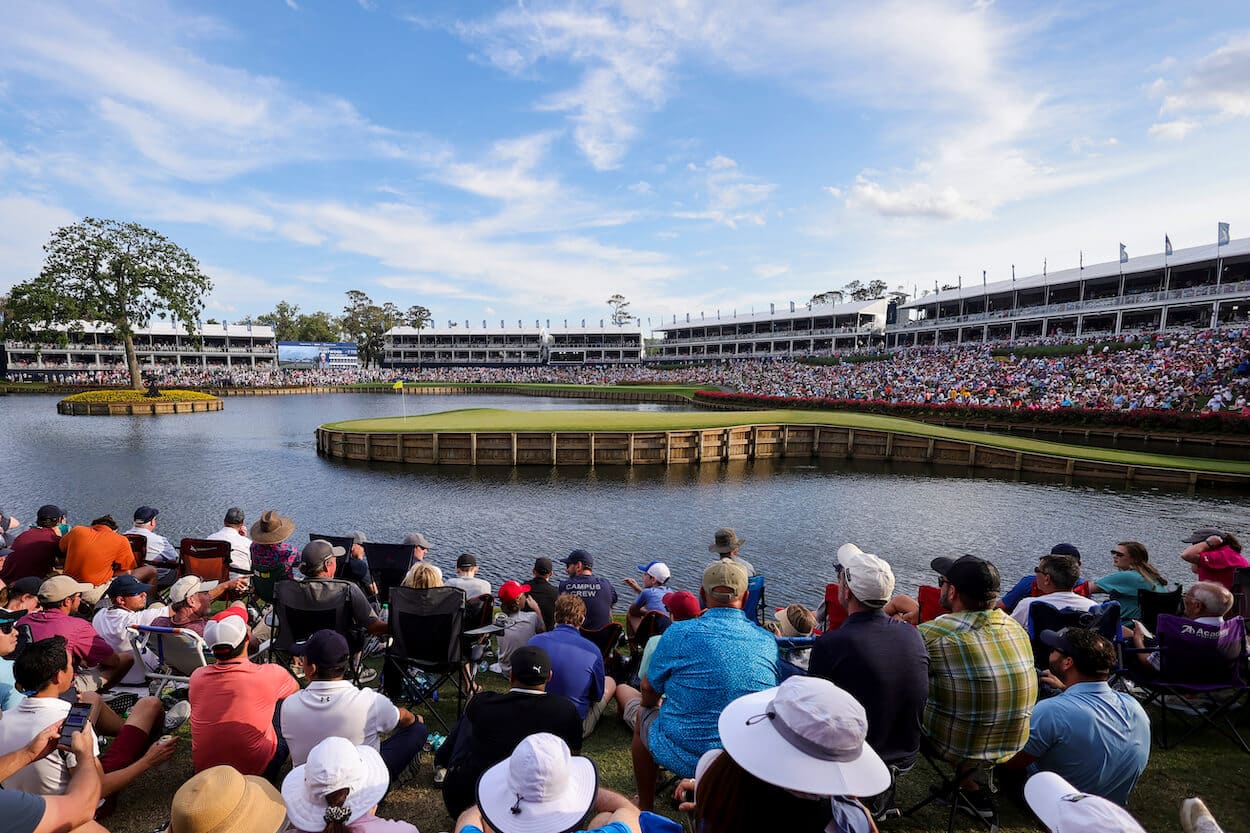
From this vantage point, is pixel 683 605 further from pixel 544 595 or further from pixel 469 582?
pixel 469 582

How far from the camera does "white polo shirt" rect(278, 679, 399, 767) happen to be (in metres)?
3.95

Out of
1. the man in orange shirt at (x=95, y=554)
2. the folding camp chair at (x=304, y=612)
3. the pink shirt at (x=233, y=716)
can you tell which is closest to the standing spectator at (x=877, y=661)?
the pink shirt at (x=233, y=716)

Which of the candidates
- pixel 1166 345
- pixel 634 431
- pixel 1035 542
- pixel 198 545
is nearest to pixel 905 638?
pixel 198 545

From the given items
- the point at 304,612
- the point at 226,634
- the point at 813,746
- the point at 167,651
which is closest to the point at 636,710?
the point at 813,746

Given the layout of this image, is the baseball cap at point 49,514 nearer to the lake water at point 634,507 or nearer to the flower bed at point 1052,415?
the lake water at point 634,507

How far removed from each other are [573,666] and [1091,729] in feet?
11.6

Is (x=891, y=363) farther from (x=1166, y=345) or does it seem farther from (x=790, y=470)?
(x=790, y=470)

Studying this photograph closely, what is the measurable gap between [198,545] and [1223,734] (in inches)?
475

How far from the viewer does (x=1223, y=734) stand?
538 centimetres

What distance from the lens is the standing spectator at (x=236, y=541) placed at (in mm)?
8922

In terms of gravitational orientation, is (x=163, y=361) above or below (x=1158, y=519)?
above

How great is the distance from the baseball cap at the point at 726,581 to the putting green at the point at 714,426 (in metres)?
25.7

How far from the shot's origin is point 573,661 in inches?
183

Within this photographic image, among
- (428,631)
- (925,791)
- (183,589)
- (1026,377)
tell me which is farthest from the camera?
(1026,377)
